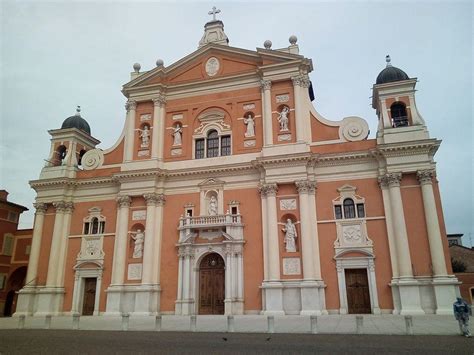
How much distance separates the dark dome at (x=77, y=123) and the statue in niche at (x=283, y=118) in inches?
624

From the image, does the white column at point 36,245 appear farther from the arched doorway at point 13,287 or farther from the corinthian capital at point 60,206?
the arched doorway at point 13,287

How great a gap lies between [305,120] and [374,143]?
14.7ft

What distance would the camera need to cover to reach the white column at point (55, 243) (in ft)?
83.9

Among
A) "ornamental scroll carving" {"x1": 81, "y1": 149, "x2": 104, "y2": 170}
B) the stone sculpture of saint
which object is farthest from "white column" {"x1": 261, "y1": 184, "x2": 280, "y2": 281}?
"ornamental scroll carving" {"x1": 81, "y1": 149, "x2": 104, "y2": 170}

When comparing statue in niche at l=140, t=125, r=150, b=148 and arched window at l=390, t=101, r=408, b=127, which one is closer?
arched window at l=390, t=101, r=408, b=127

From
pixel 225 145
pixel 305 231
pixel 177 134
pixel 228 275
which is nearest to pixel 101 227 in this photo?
pixel 177 134

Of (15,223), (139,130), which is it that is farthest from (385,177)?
(15,223)

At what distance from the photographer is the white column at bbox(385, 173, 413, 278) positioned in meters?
20.2

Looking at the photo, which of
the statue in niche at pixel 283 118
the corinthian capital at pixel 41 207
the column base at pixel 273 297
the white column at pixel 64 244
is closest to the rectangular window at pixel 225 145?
the statue in niche at pixel 283 118

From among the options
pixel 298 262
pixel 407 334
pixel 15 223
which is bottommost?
pixel 407 334

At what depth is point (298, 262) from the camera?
71.4ft

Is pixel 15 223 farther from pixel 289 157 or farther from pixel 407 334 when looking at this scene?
pixel 407 334

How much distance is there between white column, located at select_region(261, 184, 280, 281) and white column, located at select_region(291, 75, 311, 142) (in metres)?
3.78

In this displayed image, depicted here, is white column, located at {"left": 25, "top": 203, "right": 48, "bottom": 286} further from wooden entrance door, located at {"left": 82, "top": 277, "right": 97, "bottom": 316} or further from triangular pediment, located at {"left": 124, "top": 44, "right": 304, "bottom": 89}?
triangular pediment, located at {"left": 124, "top": 44, "right": 304, "bottom": 89}
